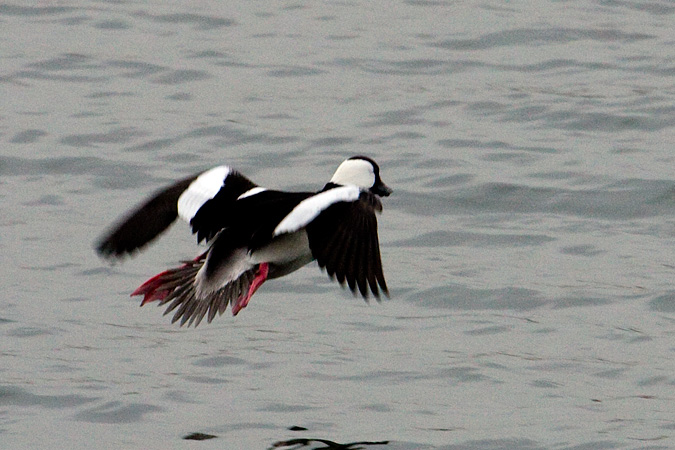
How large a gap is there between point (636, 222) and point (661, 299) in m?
1.42

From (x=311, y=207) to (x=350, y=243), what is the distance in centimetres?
33

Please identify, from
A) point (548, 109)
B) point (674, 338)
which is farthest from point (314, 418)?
point (548, 109)

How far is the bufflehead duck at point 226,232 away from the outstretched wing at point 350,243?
0.01 meters

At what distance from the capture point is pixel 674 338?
7574mm

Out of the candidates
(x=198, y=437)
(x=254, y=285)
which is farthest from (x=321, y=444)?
(x=254, y=285)

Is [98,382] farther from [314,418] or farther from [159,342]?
[314,418]

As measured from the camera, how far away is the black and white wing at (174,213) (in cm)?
700

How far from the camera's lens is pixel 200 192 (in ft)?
23.5

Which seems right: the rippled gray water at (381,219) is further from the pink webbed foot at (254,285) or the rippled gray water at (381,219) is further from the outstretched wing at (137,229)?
the outstretched wing at (137,229)

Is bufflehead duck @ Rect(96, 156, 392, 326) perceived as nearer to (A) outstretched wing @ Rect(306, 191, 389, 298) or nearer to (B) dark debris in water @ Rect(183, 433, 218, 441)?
(A) outstretched wing @ Rect(306, 191, 389, 298)

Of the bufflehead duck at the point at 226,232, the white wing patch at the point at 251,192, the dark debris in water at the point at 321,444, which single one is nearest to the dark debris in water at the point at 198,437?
the dark debris in water at the point at 321,444

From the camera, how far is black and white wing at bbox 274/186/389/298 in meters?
6.04

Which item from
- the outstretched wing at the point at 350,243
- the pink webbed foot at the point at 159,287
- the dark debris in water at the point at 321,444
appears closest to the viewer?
the outstretched wing at the point at 350,243

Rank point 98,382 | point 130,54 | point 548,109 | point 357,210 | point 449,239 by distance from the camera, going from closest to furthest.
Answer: point 357,210 → point 98,382 → point 449,239 → point 548,109 → point 130,54
